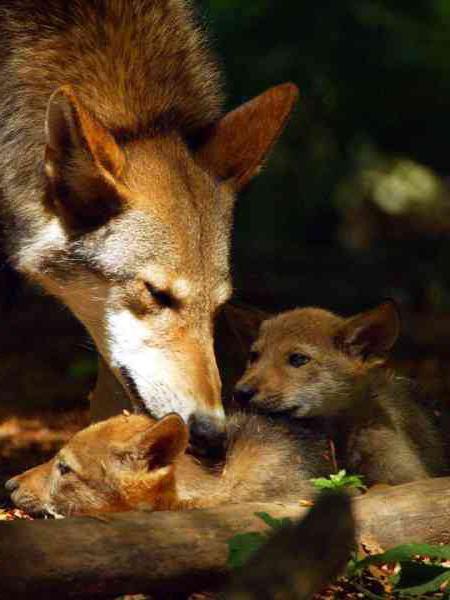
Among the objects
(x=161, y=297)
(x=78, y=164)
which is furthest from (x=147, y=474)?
(x=78, y=164)

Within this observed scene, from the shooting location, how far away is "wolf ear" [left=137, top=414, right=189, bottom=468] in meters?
4.64

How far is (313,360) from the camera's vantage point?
6.00 meters

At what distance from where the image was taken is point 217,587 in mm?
4070

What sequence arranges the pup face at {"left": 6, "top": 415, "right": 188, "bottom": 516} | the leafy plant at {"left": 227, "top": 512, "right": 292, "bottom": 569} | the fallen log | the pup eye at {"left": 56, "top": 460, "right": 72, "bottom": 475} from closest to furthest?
the fallen log → the leafy plant at {"left": 227, "top": 512, "right": 292, "bottom": 569} → the pup face at {"left": 6, "top": 415, "right": 188, "bottom": 516} → the pup eye at {"left": 56, "top": 460, "right": 72, "bottom": 475}

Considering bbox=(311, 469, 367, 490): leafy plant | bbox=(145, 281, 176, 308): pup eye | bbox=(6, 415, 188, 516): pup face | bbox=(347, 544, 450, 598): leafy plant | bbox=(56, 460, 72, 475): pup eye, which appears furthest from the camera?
bbox=(145, 281, 176, 308): pup eye

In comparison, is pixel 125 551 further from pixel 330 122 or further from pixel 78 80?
pixel 330 122

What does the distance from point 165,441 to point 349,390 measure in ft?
5.09

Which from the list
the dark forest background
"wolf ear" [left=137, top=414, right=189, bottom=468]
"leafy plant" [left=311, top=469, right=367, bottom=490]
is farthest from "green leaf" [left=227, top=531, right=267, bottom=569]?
the dark forest background

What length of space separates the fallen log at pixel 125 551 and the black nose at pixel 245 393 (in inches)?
50.1

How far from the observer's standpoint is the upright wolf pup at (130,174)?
17.3 ft

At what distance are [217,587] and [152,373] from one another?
55.4 inches

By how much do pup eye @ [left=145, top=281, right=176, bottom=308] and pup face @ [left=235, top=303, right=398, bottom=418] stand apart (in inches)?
27.6

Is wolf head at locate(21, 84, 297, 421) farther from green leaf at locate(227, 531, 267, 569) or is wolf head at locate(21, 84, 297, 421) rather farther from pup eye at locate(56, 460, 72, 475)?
green leaf at locate(227, 531, 267, 569)

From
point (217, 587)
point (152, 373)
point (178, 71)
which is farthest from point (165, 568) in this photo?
point (178, 71)
